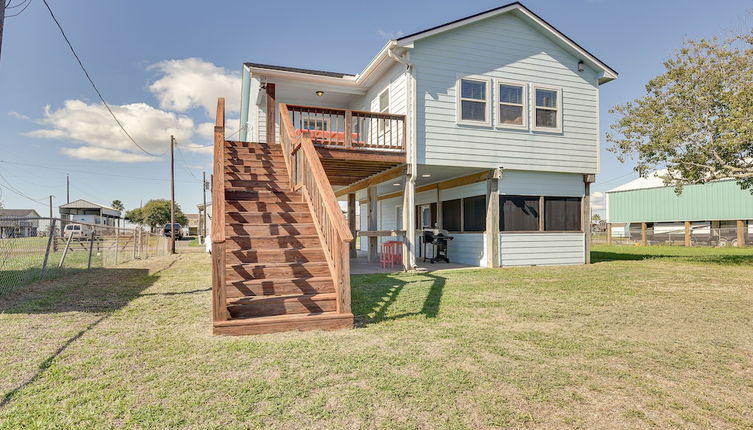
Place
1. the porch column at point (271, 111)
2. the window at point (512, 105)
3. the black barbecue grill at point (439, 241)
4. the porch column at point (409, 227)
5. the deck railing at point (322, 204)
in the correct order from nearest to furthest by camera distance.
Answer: the deck railing at point (322, 204)
the porch column at point (409, 227)
the porch column at point (271, 111)
the window at point (512, 105)
the black barbecue grill at point (439, 241)

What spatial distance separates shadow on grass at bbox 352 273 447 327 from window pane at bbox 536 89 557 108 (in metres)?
5.68

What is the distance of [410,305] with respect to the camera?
586 cm

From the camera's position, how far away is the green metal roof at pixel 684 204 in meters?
23.5

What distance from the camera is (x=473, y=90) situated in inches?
419

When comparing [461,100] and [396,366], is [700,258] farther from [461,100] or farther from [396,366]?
[396,366]

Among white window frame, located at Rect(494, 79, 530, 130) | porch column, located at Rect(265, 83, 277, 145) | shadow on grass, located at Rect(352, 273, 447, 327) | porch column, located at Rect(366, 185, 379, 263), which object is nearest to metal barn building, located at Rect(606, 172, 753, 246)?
white window frame, located at Rect(494, 79, 530, 130)

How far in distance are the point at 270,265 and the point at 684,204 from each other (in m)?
29.3

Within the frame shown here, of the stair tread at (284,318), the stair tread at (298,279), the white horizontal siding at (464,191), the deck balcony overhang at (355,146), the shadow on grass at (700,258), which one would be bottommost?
the shadow on grass at (700,258)

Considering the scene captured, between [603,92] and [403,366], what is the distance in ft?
38.7

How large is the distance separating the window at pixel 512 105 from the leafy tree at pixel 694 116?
4.63m

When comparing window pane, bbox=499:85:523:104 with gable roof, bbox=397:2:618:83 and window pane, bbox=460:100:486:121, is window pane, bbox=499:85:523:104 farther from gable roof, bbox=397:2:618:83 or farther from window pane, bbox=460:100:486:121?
gable roof, bbox=397:2:618:83

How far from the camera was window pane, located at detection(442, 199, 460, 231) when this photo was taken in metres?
12.8

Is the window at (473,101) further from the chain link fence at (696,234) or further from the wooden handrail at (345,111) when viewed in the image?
the chain link fence at (696,234)

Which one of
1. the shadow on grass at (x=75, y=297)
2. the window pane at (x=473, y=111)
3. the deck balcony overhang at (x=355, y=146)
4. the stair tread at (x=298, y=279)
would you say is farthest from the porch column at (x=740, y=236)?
the shadow on grass at (x=75, y=297)
